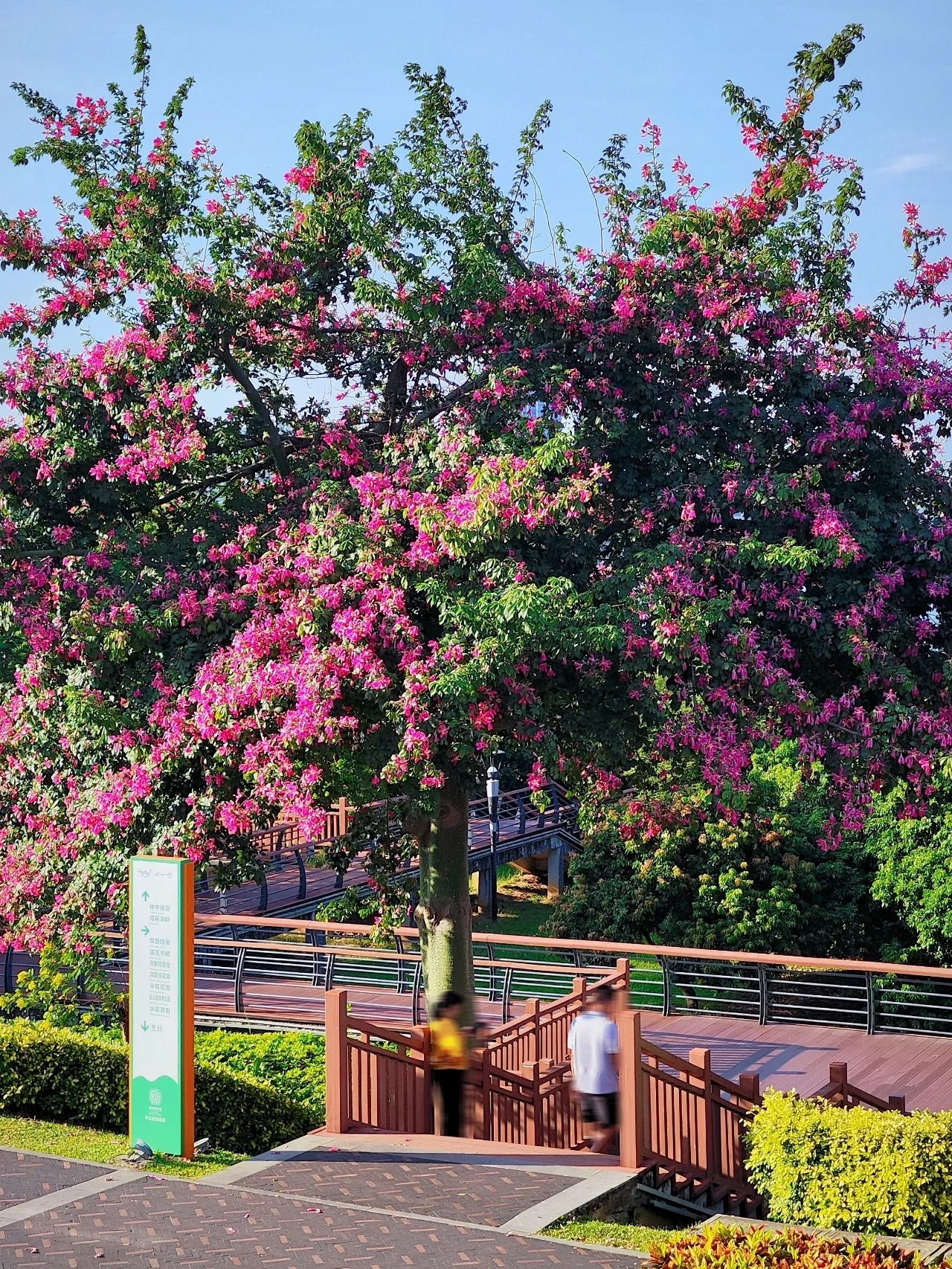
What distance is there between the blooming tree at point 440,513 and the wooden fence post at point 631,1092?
74.9 inches

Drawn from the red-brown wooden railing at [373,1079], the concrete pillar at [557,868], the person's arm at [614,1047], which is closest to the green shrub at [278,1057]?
the red-brown wooden railing at [373,1079]

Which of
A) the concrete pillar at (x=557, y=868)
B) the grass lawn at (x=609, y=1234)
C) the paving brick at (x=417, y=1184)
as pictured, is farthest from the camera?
the concrete pillar at (x=557, y=868)

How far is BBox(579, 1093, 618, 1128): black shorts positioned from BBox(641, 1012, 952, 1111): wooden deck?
3.50 meters

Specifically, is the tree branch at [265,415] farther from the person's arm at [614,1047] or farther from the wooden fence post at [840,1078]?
the wooden fence post at [840,1078]

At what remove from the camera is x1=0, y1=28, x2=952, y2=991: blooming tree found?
433 inches

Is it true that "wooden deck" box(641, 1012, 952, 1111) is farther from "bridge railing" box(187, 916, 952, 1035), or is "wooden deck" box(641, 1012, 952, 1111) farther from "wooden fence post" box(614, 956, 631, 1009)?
"wooden fence post" box(614, 956, 631, 1009)

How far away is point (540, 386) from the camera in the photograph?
12.2 meters

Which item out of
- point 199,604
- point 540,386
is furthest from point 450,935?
point 540,386

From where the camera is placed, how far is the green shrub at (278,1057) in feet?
50.9

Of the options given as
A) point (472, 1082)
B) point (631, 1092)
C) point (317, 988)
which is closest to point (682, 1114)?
point (631, 1092)

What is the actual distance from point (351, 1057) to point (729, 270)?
7433 mm

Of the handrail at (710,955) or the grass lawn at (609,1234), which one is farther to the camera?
the handrail at (710,955)

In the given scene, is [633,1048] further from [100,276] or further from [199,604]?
[100,276]

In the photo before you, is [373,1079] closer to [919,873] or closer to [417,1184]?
[417,1184]
